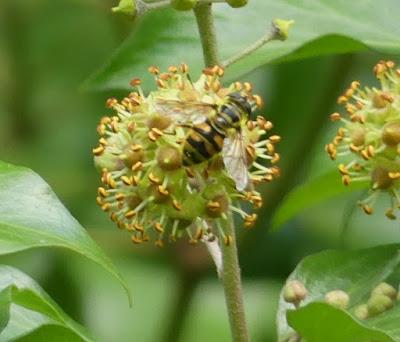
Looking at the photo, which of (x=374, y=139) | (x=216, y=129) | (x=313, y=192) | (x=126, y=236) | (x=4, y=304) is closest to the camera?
(x=4, y=304)

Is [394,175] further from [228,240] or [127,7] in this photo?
[127,7]

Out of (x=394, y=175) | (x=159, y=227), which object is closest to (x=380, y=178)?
(x=394, y=175)

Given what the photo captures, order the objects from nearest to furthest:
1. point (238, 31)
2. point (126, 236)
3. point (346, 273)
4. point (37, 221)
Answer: point (37, 221) → point (346, 273) → point (238, 31) → point (126, 236)

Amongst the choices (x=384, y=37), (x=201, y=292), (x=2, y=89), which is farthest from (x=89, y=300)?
(x=384, y=37)

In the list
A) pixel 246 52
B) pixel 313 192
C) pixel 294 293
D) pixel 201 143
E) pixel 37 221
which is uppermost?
pixel 246 52

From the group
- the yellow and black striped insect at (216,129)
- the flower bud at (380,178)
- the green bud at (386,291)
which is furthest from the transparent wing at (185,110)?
the green bud at (386,291)

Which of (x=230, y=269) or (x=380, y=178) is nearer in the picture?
(x=230, y=269)

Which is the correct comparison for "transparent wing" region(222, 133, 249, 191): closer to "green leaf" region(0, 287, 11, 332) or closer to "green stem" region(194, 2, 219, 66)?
"green stem" region(194, 2, 219, 66)

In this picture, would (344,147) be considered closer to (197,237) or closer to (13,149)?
(197,237)
